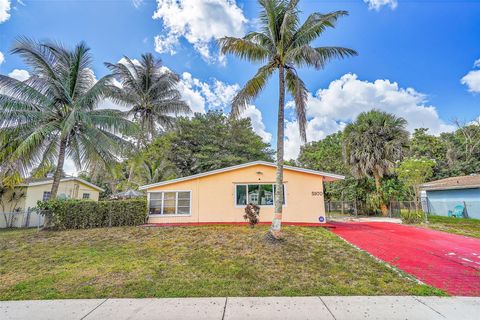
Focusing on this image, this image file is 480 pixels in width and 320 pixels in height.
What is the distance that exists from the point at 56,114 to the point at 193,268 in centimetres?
1185

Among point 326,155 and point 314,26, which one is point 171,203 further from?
point 326,155

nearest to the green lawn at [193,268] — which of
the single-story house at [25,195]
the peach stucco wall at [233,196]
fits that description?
the peach stucco wall at [233,196]

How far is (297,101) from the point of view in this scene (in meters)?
8.67

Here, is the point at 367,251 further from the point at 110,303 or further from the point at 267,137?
the point at 267,137

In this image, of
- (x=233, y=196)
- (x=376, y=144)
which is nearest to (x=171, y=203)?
(x=233, y=196)

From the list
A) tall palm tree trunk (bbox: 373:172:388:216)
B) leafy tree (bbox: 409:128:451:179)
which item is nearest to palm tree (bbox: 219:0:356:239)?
tall palm tree trunk (bbox: 373:172:388:216)

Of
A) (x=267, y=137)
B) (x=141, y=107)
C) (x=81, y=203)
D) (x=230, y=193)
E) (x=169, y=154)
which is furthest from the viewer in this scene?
(x=267, y=137)

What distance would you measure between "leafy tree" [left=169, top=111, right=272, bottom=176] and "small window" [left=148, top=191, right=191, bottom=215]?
29.0 ft

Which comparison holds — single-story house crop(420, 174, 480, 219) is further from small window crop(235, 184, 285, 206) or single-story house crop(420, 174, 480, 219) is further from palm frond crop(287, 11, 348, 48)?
palm frond crop(287, 11, 348, 48)

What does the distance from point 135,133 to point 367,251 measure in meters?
11.9

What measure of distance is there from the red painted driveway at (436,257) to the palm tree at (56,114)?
42.2 feet

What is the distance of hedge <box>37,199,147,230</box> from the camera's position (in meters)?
11.5

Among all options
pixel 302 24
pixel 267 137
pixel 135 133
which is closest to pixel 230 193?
pixel 135 133

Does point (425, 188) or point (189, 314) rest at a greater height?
point (425, 188)
